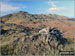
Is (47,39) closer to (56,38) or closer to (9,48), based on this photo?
(56,38)

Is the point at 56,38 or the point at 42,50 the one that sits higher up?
the point at 56,38

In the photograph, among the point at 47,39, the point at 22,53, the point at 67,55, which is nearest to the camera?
the point at 67,55

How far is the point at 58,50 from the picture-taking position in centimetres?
1275

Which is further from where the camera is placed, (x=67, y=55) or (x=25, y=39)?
(x=25, y=39)

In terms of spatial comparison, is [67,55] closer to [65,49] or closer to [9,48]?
[65,49]

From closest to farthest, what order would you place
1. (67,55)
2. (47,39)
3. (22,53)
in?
(67,55) < (22,53) < (47,39)

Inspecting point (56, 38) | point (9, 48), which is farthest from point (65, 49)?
point (9, 48)

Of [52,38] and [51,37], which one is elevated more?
[51,37]

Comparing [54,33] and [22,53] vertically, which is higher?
[54,33]

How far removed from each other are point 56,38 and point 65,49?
1595 millimetres

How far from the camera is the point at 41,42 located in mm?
13219

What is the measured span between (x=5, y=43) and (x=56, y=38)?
5493 mm

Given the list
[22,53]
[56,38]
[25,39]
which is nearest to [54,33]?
[56,38]

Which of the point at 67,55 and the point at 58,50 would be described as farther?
the point at 58,50
